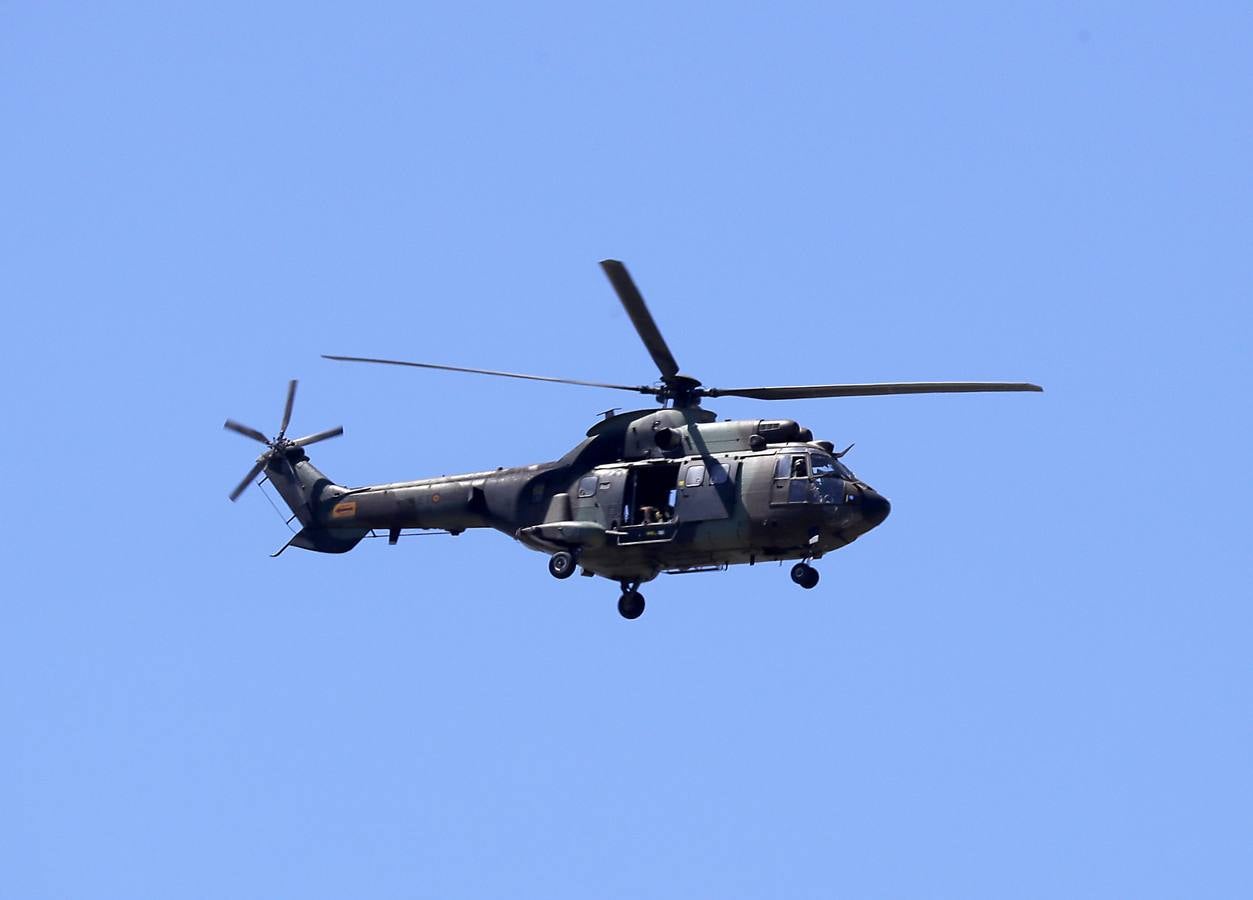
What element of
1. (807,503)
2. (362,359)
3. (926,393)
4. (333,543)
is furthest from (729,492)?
(333,543)

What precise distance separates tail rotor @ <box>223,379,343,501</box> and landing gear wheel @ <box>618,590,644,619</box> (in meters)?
8.87

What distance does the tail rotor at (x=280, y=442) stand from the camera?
43.5 meters

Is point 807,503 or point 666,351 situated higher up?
→ point 666,351

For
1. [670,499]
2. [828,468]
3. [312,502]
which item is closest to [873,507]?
[828,468]

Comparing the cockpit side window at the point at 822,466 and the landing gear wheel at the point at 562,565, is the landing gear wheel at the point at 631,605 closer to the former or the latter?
the landing gear wheel at the point at 562,565

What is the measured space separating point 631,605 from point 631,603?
0.12 feet

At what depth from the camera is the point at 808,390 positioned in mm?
36844

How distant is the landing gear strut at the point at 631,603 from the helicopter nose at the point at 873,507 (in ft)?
16.0

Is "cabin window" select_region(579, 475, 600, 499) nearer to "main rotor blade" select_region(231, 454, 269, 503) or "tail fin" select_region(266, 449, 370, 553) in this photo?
"tail fin" select_region(266, 449, 370, 553)

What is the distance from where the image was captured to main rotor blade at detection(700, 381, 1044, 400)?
35906 millimetres

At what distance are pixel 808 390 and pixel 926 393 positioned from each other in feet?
7.05

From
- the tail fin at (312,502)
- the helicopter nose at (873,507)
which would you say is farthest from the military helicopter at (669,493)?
the tail fin at (312,502)

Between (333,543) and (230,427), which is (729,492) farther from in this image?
(230,427)

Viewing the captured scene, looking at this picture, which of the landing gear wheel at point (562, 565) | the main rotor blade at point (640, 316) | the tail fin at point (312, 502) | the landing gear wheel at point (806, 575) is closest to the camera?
the main rotor blade at point (640, 316)
